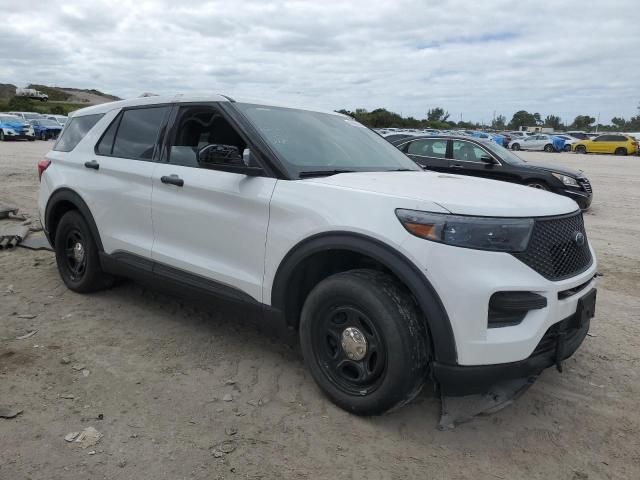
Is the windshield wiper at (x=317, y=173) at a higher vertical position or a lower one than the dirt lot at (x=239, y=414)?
higher

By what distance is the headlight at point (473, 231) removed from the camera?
2.64m

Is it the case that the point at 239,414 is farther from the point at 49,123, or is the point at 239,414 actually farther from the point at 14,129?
the point at 49,123

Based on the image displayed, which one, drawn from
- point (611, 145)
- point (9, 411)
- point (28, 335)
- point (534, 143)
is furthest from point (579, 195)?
point (534, 143)

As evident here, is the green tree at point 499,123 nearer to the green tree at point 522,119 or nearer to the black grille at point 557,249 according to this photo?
the green tree at point 522,119

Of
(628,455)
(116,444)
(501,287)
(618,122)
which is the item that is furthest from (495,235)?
A: (618,122)

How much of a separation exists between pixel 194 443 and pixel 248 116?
204cm

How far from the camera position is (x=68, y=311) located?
4648 millimetres

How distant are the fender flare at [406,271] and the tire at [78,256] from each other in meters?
2.47

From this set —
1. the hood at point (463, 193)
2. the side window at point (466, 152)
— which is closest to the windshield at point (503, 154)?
the side window at point (466, 152)

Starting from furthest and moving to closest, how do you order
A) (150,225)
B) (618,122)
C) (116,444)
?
(618,122)
(150,225)
(116,444)

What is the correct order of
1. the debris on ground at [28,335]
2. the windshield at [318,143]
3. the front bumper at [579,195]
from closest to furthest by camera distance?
the windshield at [318,143]
the debris on ground at [28,335]
the front bumper at [579,195]

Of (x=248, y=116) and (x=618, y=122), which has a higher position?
(x=618, y=122)

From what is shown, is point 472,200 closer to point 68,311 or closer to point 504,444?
point 504,444

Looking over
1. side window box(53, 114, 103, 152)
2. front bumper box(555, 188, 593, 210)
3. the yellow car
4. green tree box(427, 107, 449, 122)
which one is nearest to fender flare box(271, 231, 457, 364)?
side window box(53, 114, 103, 152)
